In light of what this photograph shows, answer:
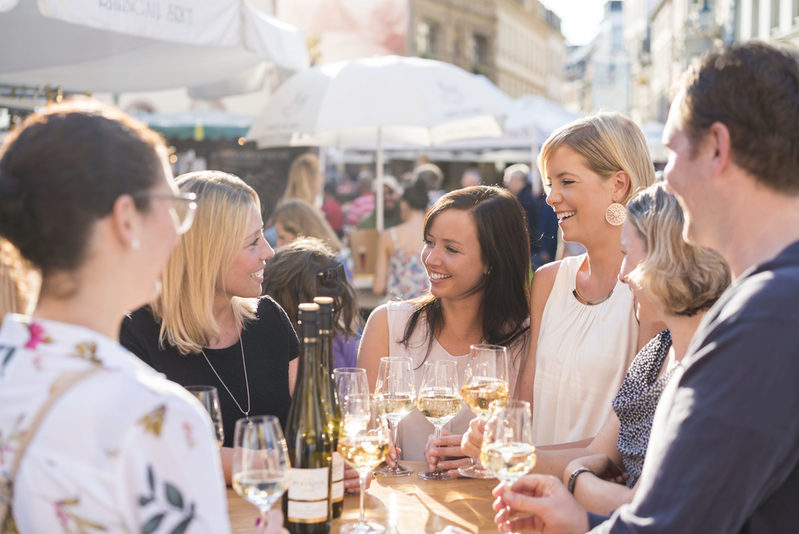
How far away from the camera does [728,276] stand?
208cm

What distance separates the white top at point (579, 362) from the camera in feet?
9.34

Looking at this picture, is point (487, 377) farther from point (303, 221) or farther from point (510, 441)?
point (303, 221)

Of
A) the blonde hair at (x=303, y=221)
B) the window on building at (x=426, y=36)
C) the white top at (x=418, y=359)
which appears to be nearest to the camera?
the white top at (x=418, y=359)

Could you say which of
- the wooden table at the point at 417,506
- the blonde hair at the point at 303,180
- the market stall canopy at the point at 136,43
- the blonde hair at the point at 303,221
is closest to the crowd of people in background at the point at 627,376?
the wooden table at the point at 417,506

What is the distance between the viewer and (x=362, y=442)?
78.3 inches

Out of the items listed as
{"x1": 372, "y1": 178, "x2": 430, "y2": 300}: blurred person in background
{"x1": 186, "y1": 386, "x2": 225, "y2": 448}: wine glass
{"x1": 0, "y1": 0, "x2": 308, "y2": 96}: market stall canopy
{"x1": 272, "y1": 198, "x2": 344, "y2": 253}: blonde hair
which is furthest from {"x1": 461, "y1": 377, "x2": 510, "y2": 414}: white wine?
{"x1": 372, "y1": 178, "x2": 430, "y2": 300}: blurred person in background

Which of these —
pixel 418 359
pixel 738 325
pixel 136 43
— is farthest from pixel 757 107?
pixel 136 43

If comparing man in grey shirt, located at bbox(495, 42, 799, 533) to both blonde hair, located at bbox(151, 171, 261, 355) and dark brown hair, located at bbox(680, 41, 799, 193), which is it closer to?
dark brown hair, located at bbox(680, 41, 799, 193)

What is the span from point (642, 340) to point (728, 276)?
78cm

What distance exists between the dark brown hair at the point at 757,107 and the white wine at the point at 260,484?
3.48 feet

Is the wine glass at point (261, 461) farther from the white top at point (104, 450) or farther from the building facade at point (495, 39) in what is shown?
the building facade at point (495, 39)

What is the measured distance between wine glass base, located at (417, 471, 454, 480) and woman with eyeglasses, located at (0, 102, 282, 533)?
1280 millimetres

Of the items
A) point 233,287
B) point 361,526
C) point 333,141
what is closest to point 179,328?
point 233,287

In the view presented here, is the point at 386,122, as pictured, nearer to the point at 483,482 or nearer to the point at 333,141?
the point at 333,141
